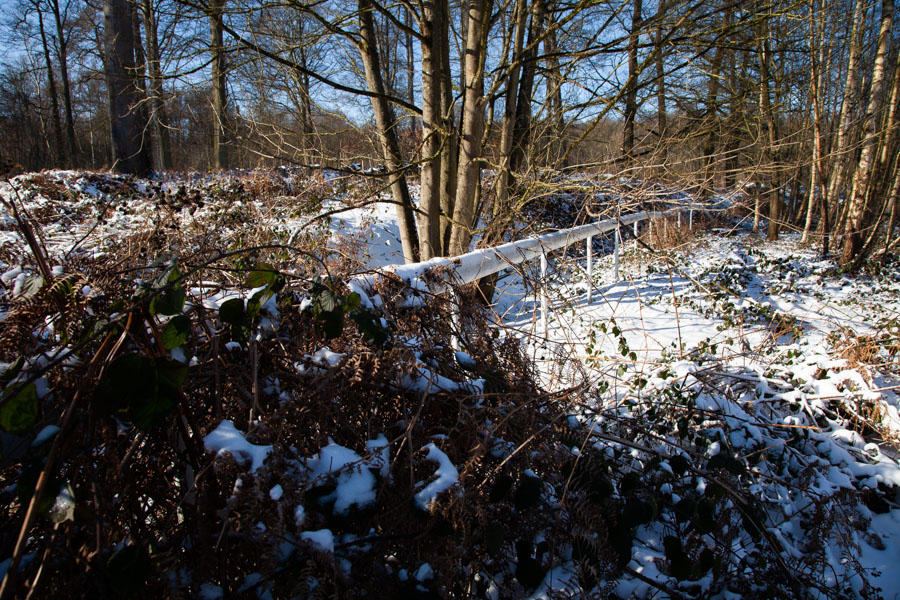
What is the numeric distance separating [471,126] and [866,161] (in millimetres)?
8460

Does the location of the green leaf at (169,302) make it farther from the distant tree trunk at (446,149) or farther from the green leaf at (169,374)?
the distant tree trunk at (446,149)

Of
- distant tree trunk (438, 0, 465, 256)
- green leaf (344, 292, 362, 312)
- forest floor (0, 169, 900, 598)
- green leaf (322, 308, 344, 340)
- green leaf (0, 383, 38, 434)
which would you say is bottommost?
forest floor (0, 169, 900, 598)

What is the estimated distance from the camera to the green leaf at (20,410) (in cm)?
87

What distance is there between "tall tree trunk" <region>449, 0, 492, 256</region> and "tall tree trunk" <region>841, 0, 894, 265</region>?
297 inches

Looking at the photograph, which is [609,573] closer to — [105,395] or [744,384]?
[105,395]

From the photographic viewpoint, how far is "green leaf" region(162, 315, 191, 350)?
3.56 feet

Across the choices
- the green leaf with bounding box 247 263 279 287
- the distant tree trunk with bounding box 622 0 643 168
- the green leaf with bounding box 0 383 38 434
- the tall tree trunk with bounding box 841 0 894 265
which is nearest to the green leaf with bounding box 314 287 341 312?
the green leaf with bounding box 247 263 279 287

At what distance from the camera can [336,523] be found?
1.07 metres

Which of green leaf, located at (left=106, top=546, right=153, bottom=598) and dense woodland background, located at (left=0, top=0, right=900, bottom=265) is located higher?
dense woodland background, located at (left=0, top=0, right=900, bottom=265)

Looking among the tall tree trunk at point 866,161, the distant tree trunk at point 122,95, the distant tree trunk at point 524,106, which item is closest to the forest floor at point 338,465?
the distant tree trunk at point 524,106

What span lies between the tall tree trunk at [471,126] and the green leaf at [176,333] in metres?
4.20

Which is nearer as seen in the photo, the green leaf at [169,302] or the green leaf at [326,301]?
the green leaf at [169,302]

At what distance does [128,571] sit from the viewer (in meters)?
0.83

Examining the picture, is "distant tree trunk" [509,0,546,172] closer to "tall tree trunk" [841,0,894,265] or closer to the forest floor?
the forest floor
